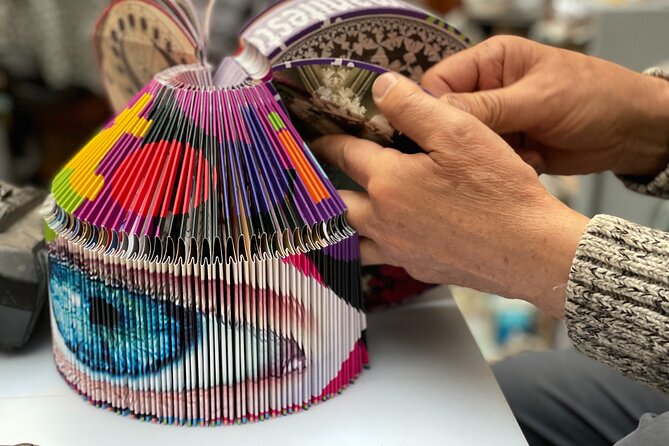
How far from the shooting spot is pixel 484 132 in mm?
578

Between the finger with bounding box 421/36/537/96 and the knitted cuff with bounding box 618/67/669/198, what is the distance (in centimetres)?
19

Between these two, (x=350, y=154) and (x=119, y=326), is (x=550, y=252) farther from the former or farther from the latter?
(x=119, y=326)

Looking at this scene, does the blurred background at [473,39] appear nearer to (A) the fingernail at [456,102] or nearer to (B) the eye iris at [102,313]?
Answer: (A) the fingernail at [456,102]

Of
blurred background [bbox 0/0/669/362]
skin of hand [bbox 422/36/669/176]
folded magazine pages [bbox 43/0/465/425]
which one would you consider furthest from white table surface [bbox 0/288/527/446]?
blurred background [bbox 0/0/669/362]

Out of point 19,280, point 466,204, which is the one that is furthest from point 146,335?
point 466,204

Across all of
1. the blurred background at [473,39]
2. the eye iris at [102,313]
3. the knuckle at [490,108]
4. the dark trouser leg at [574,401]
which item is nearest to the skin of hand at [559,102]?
the knuckle at [490,108]

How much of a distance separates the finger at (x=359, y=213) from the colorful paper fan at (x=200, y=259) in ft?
0.06

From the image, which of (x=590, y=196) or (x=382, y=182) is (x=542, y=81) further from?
(x=590, y=196)

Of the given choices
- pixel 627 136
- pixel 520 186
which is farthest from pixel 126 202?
pixel 627 136

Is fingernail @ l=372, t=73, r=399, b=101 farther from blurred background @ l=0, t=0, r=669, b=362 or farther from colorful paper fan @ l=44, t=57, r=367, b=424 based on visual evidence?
blurred background @ l=0, t=0, r=669, b=362

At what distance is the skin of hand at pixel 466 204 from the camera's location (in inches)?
22.3

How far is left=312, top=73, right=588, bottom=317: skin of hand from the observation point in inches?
22.3

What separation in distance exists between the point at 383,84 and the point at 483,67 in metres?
0.19

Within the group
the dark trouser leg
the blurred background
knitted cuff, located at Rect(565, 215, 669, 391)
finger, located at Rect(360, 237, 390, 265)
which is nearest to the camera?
knitted cuff, located at Rect(565, 215, 669, 391)
